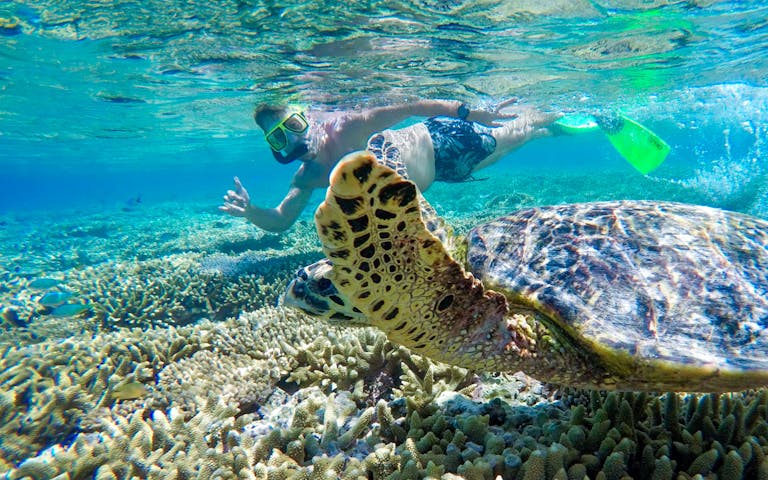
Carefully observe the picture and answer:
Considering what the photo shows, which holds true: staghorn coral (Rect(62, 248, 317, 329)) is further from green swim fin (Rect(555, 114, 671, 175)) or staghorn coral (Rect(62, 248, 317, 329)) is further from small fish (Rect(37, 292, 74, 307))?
green swim fin (Rect(555, 114, 671, 175))

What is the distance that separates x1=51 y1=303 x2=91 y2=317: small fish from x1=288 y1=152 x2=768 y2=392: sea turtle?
6.47 meters

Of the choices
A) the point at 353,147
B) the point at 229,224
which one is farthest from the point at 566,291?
the point at 229,224

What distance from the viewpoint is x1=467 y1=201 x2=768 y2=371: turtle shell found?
1.80 metres

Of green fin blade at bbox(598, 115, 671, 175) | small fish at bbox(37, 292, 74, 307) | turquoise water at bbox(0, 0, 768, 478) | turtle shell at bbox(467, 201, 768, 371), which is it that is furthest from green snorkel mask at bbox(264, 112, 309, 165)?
green fin blade at bbox(598, 115, 671, 175)

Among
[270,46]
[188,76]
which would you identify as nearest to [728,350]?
[270,46]

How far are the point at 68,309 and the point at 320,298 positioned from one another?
22.1ft

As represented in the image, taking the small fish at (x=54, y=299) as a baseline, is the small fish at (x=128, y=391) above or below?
above

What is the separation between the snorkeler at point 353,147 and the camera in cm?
640

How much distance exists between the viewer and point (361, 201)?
1.39 metres

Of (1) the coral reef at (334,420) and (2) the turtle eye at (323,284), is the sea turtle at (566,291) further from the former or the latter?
(1) the coral reef at (334,420)

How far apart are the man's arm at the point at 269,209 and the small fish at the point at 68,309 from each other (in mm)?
2878

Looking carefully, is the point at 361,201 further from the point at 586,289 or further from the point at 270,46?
the point at 270,46

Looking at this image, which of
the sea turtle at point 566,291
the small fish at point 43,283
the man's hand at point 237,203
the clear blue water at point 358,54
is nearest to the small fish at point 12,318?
the small fish at point 43,283

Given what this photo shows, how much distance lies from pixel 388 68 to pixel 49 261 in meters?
13.8
